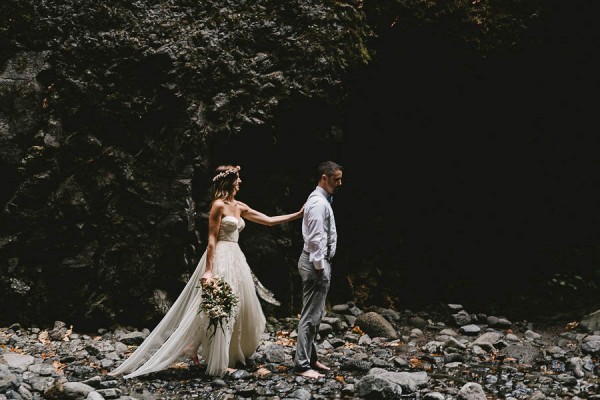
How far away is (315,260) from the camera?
6.53 metres

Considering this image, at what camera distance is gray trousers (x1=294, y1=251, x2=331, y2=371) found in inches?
261

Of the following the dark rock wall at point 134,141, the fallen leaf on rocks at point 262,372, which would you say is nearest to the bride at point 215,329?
the fallen leaf on rocks at point 262,372

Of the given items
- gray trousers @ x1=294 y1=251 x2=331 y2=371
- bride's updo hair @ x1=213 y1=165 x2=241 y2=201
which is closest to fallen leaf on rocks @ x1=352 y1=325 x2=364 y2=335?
gray trousers @ x1=294 y1=251 x2=331 y2=371

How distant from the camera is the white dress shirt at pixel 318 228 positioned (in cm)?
653

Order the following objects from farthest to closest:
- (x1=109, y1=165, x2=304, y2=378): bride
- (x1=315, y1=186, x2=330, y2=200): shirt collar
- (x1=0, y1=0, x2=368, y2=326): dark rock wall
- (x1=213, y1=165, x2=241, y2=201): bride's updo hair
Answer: (x1=0, y1=0, x2=368, y2=326): dark rock wall → (x1=213, y1=165, x2=241, y2=201): bride's updo hair → (x1=315, y1=186, x2=330, y2=200): shirt collar → (x1=109, y1=165, x2=304, y2=378): bride

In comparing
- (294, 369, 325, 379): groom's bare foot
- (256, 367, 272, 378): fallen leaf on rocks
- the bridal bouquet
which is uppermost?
the bridal bouquet

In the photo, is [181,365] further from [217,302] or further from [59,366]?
[59,366]

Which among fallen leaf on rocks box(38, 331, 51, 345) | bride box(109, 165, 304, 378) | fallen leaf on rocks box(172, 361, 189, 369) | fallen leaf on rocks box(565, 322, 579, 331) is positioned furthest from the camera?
fallen leaf on rocks box(565, 322, 579, 331)

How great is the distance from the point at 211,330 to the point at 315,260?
1364mm

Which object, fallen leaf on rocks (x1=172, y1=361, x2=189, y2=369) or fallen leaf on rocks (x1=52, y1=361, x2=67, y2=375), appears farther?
fallen leaf on rocks (x1=172, y1=361, x2=189, y2=369)

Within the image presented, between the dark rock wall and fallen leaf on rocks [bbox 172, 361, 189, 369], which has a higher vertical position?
the dark rock wall

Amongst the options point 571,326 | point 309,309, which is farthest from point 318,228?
point 571,326

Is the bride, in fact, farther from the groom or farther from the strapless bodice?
the groom

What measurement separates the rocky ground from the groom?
320 mm
